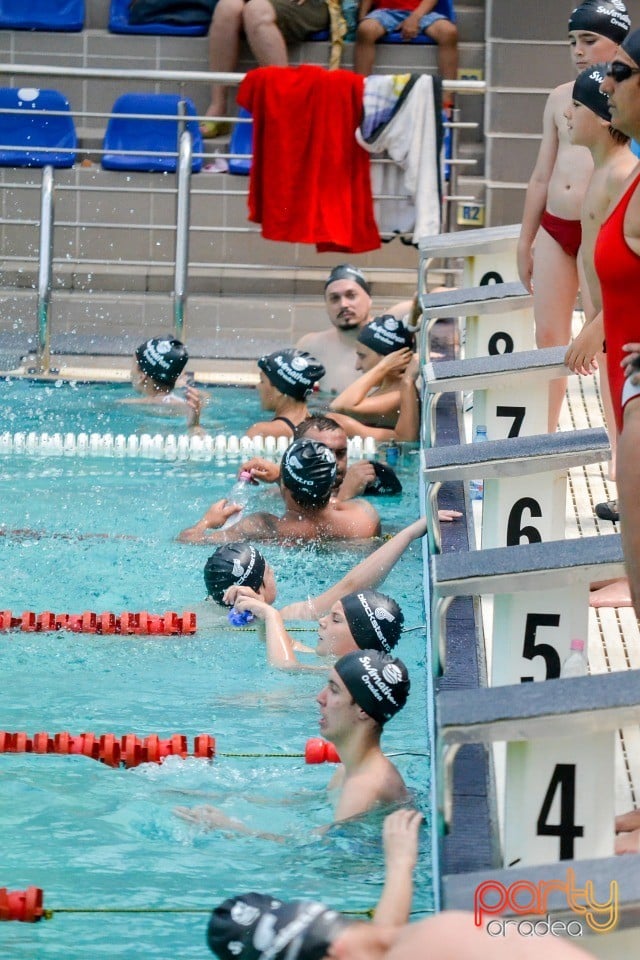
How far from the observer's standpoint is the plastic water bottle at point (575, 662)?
2814 millimetres

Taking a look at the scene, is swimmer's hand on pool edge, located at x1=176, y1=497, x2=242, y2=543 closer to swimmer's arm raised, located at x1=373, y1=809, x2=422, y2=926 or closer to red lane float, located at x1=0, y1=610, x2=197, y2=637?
red lane float, located at x1=0, y1=610, x2=197, y2=637

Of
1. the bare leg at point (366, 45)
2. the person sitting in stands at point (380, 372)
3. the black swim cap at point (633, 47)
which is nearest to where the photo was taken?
the black swim cap at point (633, 47)

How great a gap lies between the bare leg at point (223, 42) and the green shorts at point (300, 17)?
0.27 metres

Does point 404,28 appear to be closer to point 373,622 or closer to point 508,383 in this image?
point 508,383

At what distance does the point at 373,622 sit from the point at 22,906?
54.2 inches

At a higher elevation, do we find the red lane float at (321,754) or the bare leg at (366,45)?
the bare leg at (366,45)

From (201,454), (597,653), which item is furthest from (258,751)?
(201,454)

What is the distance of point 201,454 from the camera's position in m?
7.25

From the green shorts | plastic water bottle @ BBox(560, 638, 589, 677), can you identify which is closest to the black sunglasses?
plastic water bottle @ BBox(560, 638, 589, 677)

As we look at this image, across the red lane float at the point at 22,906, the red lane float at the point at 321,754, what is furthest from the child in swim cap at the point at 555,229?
the red lane float at the point at 22,906

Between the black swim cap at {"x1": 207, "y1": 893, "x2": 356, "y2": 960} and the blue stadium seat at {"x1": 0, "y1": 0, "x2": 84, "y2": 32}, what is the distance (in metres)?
9.16

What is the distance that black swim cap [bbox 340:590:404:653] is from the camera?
13.4ft

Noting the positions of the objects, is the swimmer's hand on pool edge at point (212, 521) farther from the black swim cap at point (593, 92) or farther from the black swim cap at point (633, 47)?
the black swim cap at point (633, 47)

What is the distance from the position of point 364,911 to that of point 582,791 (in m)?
1.03
